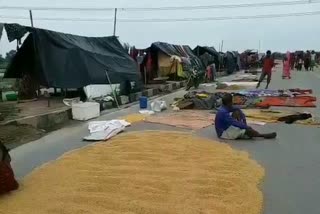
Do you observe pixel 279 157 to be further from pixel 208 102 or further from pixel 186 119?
pixel 208 102

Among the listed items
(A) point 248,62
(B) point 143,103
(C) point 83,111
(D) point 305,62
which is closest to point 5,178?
(C) point 83,111

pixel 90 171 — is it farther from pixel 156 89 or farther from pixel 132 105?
pixel 156 89

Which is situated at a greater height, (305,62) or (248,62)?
(305,62)

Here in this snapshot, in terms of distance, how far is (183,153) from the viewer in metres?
7.42

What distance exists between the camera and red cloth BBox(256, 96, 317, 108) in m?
14.7

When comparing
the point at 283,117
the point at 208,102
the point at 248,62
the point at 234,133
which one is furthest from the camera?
the point at 248,62

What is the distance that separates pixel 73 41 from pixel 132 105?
3.16 metres

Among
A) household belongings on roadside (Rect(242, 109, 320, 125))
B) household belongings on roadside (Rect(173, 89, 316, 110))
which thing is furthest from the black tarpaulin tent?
household belongings on roadside (Rect(242, 109, 320, 125))

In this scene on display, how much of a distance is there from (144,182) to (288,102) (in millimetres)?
10699

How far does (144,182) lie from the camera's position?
18.4 ft

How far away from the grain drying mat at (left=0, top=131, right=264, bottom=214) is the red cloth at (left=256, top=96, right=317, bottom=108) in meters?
7.39

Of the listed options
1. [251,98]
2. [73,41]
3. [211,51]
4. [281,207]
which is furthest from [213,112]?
[211,51]

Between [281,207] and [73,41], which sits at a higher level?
[73,41]

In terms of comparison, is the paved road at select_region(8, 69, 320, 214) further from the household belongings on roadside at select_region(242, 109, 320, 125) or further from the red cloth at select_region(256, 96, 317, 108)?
the red cloth at select_region(256, 96, 317, 108)
